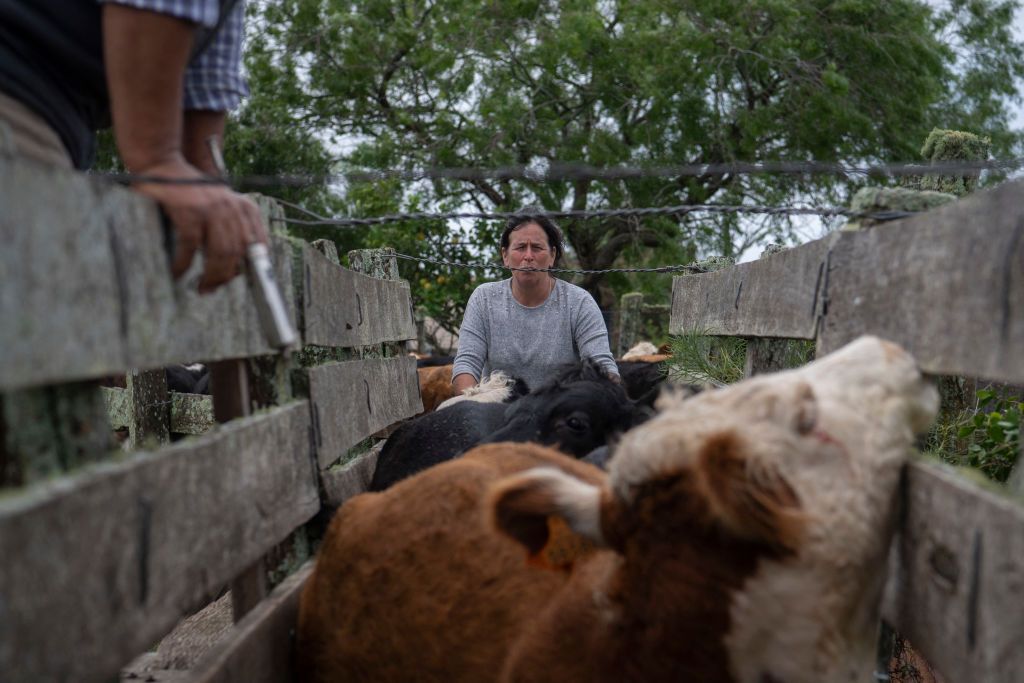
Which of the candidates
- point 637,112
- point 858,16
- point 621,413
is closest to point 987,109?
point 858,16

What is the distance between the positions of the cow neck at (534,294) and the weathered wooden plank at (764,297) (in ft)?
3.40

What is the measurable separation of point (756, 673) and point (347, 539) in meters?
1.34

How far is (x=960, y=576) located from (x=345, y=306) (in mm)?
2740

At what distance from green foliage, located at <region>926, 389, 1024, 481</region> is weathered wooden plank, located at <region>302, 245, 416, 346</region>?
2.76m

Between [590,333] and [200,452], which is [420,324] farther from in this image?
Result: [200,452]

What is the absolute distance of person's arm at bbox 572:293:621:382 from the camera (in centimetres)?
600

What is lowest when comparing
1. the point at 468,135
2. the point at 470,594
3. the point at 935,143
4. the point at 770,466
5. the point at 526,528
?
the point at 470,594

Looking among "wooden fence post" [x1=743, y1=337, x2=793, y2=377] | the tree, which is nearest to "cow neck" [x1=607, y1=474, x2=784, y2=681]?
"wooden fence post" [x1=743, y1=337, x2=793, y2=377]

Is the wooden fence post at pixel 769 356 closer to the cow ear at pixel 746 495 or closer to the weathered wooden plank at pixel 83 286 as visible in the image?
the cow ear at pixel 746 495

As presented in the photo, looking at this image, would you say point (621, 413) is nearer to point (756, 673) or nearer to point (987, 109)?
point (756, 673)

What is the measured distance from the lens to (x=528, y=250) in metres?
6.12

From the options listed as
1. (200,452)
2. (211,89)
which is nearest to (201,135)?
(211,89)

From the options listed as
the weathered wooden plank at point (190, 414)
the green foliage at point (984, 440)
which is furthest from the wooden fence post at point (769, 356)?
the weathered wooden plank at point (190, 414)

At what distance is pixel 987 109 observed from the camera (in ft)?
65.7
